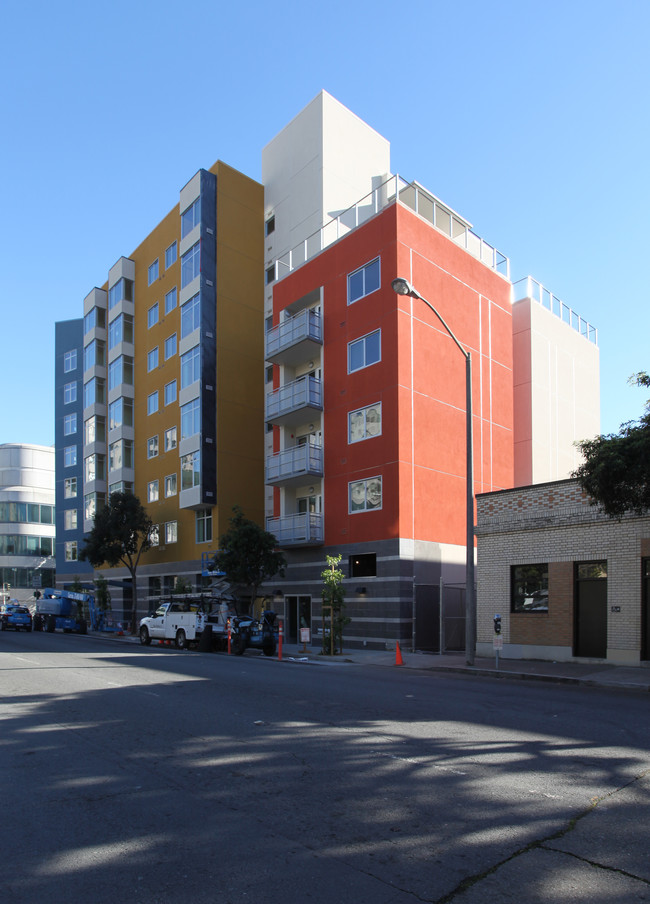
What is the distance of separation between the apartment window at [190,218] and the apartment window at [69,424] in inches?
845

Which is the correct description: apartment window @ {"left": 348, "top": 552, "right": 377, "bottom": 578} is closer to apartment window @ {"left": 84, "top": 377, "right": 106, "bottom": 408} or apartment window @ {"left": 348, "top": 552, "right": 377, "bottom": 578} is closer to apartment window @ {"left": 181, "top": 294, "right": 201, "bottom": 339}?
apartment window @ {"left": 181, "top": 294, "right": 201, "bottom": 339}

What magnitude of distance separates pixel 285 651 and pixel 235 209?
2558 centimetres

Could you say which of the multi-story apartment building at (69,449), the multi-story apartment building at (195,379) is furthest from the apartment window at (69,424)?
the multi-story apartment building at (195,379)

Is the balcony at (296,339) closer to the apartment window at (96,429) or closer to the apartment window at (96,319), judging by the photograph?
the apartment window at (96,429)

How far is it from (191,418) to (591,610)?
2519cm

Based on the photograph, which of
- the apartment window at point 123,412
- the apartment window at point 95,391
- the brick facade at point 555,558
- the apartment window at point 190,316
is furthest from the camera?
the apartment window at point 95,391

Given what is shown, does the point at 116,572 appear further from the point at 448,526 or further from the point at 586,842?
the point at 586,842

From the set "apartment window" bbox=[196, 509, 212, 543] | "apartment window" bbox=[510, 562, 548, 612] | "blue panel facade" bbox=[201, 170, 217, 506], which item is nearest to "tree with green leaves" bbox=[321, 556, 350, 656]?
"apartment window" bbox=[510, 562, 548, 612]

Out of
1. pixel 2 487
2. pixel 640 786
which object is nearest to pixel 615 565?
pixel 640 786

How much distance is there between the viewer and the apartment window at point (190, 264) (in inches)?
1551

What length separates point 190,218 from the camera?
40.5 metres

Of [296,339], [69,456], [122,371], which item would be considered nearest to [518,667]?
[296,339]

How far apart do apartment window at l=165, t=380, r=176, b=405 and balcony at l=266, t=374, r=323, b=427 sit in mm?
9815

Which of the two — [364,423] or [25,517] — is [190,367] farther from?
[25,517]
